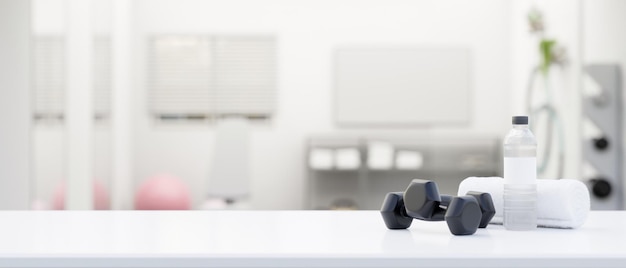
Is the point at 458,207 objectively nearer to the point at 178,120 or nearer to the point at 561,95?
the point at 561,95

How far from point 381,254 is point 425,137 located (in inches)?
243

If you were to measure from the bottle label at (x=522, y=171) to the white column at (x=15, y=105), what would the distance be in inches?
92.0

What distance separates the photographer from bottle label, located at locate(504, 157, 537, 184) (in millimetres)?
1298

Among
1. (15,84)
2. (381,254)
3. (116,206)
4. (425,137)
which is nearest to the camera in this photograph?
(381,254)

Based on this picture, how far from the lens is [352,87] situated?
23.6 ft

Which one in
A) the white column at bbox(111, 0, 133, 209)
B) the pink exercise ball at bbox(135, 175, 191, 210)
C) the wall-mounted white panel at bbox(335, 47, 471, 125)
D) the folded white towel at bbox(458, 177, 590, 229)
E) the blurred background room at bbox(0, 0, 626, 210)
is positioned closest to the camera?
the folded white towel at bbox(458, 177, 590, 229)

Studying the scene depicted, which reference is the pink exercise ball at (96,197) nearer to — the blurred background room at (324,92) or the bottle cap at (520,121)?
the blurred background room at (324,92)

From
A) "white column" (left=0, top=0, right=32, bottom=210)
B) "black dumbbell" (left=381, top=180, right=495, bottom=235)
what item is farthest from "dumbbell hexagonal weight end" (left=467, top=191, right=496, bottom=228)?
"white column" (left=0, top=0, right=32, bottom=210)

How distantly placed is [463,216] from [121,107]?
5.78 meters

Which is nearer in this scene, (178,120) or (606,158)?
(606,158)

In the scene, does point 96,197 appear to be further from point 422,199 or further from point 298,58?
point 422,199

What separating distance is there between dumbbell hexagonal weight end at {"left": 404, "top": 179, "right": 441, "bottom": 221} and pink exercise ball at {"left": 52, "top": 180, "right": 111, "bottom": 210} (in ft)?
10.7

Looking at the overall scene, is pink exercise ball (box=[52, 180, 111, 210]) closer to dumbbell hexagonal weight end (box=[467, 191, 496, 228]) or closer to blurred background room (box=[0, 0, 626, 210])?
blurred background room (box=[0, 0, 626, 210])

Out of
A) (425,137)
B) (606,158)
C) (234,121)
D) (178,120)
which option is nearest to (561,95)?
(606,158)
